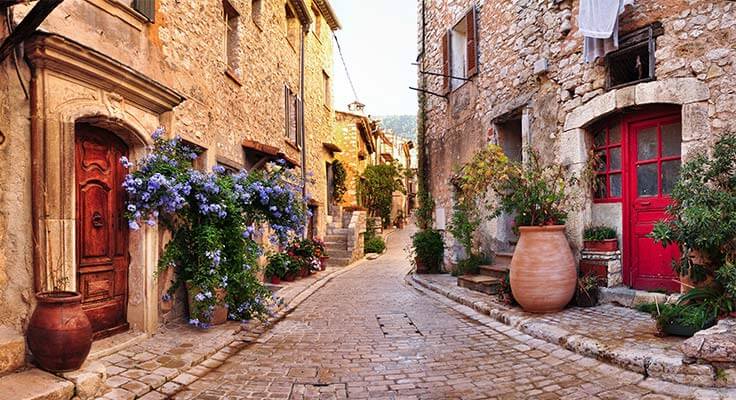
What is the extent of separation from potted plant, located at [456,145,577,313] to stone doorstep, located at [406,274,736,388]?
42cm

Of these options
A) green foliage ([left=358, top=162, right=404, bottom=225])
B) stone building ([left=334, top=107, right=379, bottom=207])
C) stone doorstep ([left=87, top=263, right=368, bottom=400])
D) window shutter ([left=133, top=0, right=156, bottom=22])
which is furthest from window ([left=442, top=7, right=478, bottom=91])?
green foliage ([left=358, top=162, right=404, bottom=225])

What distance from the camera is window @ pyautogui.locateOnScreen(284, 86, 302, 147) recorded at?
480 inches

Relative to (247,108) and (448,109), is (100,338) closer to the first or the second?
(247,108)

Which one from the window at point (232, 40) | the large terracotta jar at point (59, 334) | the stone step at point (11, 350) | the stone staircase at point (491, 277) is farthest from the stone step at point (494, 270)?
the stone step at point (11, 350)

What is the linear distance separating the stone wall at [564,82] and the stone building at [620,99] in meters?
0.01

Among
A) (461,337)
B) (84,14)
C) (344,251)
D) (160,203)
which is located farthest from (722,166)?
(344,251)

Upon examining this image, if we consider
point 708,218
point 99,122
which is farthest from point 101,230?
point 708,218

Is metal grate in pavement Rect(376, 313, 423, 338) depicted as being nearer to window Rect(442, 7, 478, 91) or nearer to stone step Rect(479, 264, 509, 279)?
stone step Rect(479, 264, 509, 279)

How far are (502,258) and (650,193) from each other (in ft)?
10.0

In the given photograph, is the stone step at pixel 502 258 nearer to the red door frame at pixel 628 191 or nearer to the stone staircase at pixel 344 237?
the red door frame at pixel 628 191

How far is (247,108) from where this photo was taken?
889 cm

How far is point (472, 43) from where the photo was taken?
9.70 meters

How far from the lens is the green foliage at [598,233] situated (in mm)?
6121

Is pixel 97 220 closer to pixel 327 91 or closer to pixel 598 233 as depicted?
pixel 598 233
